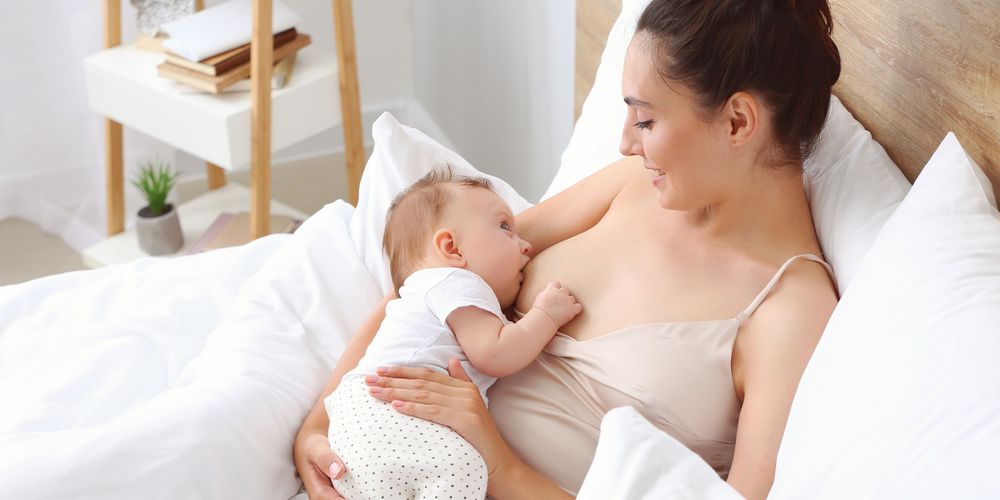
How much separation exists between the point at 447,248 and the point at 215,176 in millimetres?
1803

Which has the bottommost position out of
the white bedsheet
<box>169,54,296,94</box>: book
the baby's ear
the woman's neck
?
the white bedsheet

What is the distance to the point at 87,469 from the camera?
3.65ft

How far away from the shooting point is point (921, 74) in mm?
1145

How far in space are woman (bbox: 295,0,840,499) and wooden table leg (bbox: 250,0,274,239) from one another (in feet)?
4.02

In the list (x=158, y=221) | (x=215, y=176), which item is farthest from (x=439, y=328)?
(x=215, y=176)

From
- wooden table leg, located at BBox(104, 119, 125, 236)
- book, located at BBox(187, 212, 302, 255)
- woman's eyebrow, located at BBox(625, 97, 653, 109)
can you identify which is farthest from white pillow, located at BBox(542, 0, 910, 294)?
wooden table leg, located at BBox(104, 119, 125, 236)

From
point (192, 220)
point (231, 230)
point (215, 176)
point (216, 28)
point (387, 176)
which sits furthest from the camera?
point (215, 176)

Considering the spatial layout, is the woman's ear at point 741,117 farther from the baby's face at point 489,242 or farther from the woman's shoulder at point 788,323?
the baby's face at point 489,242

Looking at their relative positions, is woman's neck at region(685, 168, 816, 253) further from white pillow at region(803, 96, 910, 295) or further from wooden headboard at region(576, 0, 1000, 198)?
wooden headboard at region(576, 0, 1000, 198)

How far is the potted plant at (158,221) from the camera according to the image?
2.65 meters

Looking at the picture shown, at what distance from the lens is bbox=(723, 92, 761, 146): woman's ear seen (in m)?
1.12

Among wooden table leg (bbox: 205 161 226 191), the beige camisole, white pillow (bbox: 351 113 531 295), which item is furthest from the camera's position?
wooden table leg (bbox: 205 161 226 191)

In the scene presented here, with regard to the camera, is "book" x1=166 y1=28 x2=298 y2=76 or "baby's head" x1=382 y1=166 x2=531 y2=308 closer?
"baby's head" x1=382 y1=166 x2=531 y2=308

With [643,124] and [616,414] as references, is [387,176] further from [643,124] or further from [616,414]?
[616,414]
